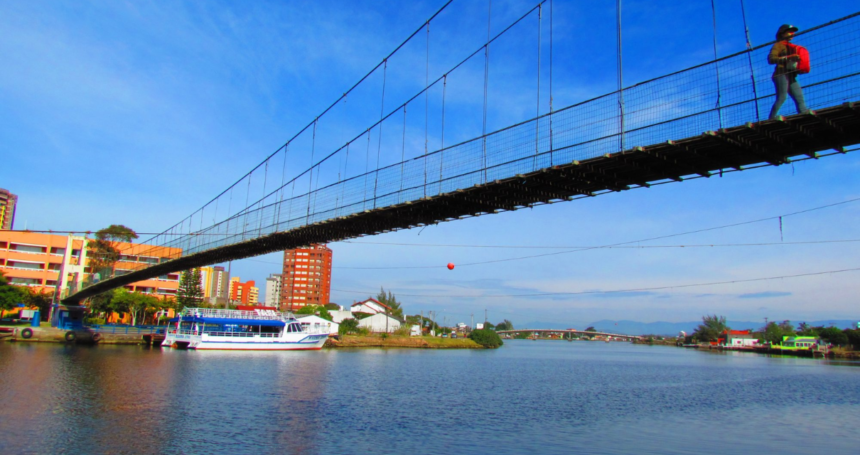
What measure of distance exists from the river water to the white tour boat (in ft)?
61.6

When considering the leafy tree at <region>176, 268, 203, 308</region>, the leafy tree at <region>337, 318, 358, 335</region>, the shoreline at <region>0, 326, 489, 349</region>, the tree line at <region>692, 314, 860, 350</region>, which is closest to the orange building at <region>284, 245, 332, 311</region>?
the leafy tree at <region>337, 318, 358, 335</region>

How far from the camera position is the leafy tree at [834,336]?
87150mm

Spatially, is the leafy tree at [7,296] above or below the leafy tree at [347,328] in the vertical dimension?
above

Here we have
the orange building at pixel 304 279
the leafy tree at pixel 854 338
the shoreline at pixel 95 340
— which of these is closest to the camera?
the shoreline at pixel 95 340

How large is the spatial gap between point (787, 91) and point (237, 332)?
166ft

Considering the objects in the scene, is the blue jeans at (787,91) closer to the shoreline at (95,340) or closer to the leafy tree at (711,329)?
the shoreline at (95,340)

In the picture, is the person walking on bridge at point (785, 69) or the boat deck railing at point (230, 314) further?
the boat deck railing at point (230, 314)

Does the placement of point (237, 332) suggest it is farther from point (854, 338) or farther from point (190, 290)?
point (854, 338)

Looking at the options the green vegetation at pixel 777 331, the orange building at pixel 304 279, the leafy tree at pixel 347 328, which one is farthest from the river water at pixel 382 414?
the orange building at pixel 304 279

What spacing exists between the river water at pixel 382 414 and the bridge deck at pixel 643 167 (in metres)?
7.21

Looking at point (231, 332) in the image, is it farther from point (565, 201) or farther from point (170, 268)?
point (565, 201)

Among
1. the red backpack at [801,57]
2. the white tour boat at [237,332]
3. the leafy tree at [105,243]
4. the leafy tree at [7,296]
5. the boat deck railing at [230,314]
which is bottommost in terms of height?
the white tour boat at [237,332]

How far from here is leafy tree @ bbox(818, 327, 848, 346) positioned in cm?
8715

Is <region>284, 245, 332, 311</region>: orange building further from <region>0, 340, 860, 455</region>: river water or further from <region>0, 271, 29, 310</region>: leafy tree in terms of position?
<region>0, 340, 860, 455</region>: river water
